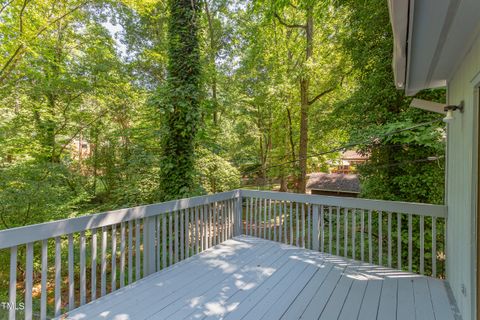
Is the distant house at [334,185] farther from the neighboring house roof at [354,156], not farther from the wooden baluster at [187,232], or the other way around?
the wooden baluster at [187,232]

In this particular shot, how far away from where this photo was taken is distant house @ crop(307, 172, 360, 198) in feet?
41.5

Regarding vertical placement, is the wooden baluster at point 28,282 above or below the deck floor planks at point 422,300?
above

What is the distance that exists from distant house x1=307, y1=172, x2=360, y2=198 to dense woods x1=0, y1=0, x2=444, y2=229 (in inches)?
108

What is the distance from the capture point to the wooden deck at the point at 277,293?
2.28 m

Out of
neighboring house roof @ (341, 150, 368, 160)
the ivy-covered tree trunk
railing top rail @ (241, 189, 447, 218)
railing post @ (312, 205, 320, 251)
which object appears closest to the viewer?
railing top rail @ (241, 189, 447, 218)

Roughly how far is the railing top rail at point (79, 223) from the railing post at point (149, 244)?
120 millimetres

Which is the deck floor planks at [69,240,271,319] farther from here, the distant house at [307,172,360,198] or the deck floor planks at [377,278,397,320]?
the distant house at [307,172,360,198]

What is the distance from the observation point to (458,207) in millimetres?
2373

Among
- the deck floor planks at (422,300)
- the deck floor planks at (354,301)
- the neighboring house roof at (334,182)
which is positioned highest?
the neighboring house roof at (334,182)

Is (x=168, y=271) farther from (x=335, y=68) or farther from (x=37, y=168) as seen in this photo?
(x=335, y=68)

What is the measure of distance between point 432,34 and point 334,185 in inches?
470

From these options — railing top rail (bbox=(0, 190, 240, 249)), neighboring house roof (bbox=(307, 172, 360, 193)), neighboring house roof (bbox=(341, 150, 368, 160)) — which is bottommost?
neighboring house roof (bbox=(307, 172, 360, 193))

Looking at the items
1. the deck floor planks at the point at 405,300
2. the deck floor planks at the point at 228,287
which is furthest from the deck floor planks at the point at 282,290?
the deck floor planks at the point at 405,300

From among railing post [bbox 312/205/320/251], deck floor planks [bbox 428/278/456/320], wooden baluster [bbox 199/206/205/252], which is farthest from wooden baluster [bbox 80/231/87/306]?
deck floor planks [bbox 428/278/456/320]
